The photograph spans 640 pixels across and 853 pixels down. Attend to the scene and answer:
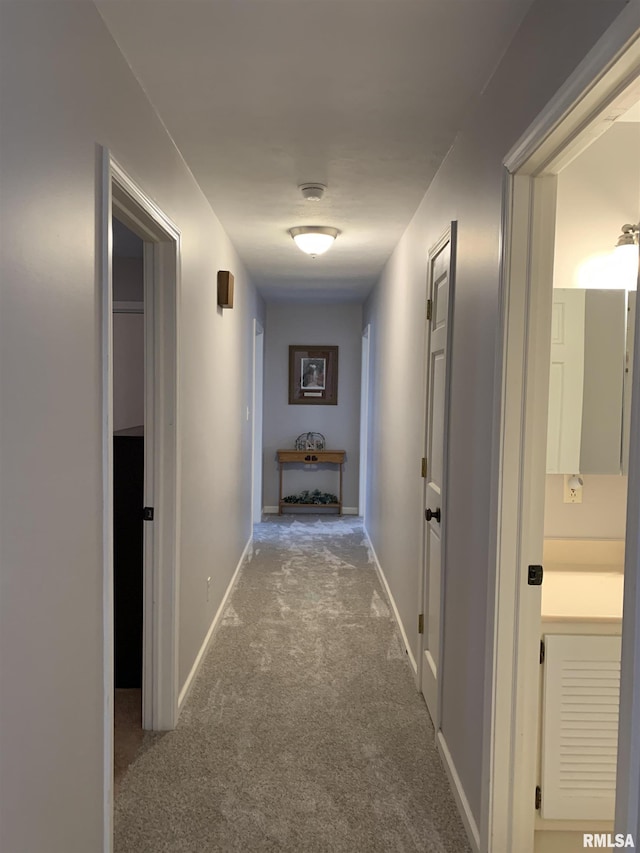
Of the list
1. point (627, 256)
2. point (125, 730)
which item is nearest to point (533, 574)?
point (627, 256)

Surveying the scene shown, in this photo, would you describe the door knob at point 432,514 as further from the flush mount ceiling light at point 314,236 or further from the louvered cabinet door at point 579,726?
the flush mount ceiling light at point 314,236

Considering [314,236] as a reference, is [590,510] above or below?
below

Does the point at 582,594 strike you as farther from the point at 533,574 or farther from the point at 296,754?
the point at 296,754

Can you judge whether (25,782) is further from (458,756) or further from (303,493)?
(303,493)

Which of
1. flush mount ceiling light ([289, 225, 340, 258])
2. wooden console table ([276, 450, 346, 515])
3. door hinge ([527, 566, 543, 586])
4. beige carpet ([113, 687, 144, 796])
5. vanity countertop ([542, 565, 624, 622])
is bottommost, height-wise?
beige carpet ([113, 687, 144, 796])

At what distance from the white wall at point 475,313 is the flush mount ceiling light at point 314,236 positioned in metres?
0.61

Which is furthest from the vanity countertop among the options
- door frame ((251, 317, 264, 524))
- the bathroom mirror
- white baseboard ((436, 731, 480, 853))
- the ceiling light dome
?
door frame ((251, 317, 264, 524))

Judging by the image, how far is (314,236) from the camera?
370cm

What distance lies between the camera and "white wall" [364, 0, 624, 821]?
1498mm

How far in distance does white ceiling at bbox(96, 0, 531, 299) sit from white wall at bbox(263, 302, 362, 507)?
3.94m

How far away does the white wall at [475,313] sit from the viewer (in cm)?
150

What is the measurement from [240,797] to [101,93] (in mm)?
2213

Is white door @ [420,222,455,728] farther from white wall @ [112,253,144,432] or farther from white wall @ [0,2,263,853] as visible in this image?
white wall @ [112,253,144,432]

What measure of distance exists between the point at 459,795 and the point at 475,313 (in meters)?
1.59
